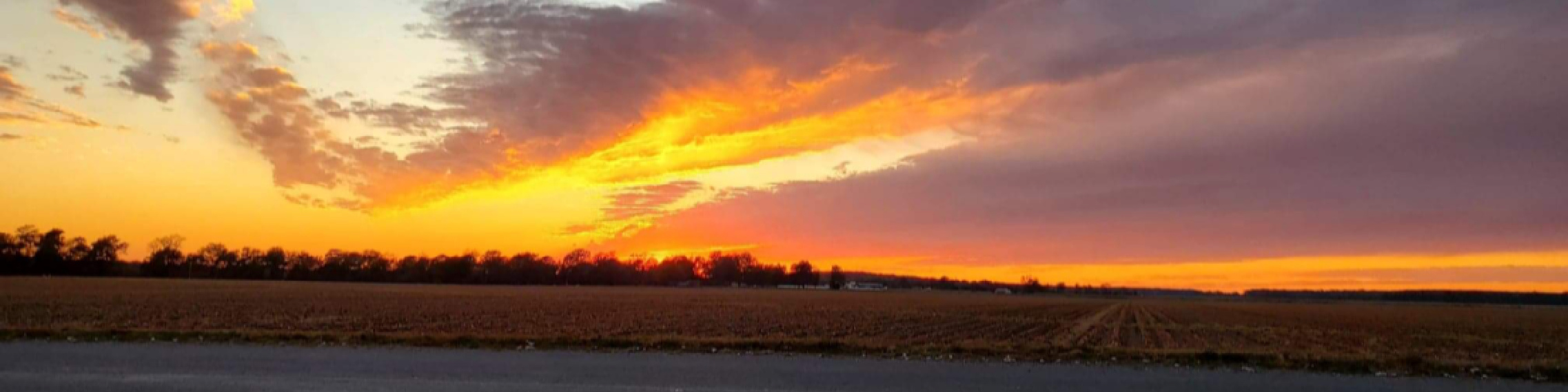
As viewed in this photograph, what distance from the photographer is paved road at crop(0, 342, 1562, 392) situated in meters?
12.3

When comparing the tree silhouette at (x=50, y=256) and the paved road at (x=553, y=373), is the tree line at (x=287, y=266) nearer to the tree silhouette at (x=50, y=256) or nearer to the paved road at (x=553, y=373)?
the tree silhouette at (x=50, y=256)

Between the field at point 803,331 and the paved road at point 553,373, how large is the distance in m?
1.57

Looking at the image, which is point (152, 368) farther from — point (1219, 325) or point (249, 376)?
point (1219, 325)

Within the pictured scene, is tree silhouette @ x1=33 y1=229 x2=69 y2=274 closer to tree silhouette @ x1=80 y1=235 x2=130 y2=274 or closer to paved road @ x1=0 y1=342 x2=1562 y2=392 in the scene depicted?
tree silhouette @ x1=80 y1=235 x2=130 y2=274

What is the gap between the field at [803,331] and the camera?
17875mm

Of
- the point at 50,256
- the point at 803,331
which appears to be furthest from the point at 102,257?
the point at 803,331

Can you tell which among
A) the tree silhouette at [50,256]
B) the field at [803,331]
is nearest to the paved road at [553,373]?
the field at [803,331]

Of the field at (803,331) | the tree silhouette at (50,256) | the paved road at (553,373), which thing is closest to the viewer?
the paved road at (553,373)

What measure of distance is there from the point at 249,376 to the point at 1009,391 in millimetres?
10993

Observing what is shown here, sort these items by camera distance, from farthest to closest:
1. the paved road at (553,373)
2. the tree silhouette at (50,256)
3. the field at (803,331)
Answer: the tree silhouette at (50,256), the field at (803,331), the paved road at (553,373)

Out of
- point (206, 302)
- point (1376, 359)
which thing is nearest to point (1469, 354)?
point (1376, 359)

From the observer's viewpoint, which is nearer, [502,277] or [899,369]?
[899,369]

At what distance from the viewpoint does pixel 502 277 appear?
184875 millimetres

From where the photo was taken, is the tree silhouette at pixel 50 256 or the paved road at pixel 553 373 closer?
the paved road at pixel 553 373
